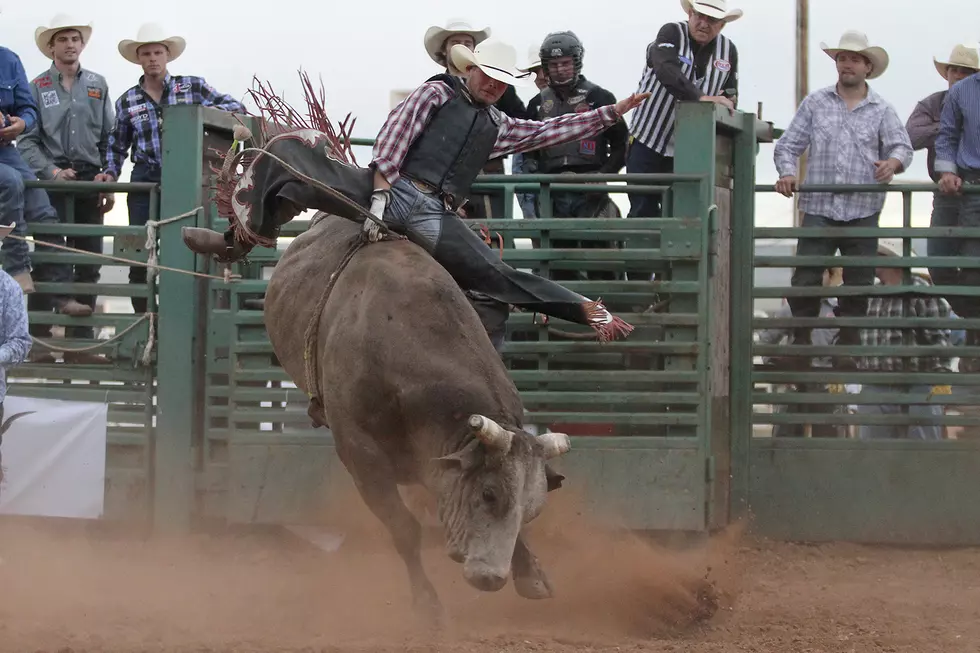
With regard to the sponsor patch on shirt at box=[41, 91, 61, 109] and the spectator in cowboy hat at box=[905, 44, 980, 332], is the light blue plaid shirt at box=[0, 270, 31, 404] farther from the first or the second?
the spectator in cowboy hat at box=[905, 44, 980, 332]

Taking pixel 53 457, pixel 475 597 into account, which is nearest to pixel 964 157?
pixel 475 597

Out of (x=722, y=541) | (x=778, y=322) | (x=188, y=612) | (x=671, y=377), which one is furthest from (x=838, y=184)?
(x=188, y=612)

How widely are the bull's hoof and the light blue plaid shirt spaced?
3257 millimetres

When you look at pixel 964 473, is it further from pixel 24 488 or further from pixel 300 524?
pixel 24 488

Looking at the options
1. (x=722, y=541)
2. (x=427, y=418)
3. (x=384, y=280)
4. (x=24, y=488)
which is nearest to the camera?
(x=427, y=418)

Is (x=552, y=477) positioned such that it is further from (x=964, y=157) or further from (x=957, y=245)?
(x=964, y=157)

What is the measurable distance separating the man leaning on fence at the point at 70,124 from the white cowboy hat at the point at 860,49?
15.5 feet

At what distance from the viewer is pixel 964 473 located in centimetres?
729

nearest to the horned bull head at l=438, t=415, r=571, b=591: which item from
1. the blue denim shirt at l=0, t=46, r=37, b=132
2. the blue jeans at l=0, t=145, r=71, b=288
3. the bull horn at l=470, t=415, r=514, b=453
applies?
the bull horn at l=470, t=415, r=514, b=453

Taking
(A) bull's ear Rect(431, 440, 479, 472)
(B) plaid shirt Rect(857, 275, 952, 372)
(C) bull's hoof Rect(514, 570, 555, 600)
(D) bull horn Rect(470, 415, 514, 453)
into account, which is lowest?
(C) bull's hoof Rect(514, 570, 555, 600)

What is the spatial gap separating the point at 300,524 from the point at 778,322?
3.05m

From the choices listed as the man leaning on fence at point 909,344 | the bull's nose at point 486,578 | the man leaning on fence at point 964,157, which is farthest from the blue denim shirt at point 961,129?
the bull's nose at point 486,578

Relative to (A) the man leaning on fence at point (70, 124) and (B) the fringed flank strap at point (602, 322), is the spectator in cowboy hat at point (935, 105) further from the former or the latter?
(A) the man leaning on fence at point (70, 124)

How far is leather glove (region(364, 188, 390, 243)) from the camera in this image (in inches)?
227
